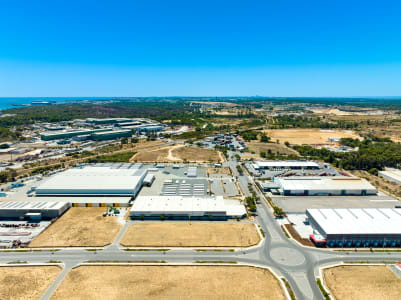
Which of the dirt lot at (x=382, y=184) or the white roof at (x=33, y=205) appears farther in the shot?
the dirt lot at (x=382, y=184)

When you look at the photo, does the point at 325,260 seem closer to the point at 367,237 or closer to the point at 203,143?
the point at 367,237

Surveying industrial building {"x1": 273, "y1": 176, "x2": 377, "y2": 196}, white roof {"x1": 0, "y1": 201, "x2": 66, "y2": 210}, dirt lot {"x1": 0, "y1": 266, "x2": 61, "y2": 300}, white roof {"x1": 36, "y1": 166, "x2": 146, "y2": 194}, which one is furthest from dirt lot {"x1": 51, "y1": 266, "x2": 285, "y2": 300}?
industrial building {"x1": 273, "y1": 176, "x2": 377, "y2": 196}

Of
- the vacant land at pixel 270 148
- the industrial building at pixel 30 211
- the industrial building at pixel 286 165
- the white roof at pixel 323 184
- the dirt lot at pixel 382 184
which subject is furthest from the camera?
the vacant land at pixel 270 148

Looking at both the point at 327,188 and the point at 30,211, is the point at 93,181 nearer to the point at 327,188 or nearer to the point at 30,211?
the point at 30,211

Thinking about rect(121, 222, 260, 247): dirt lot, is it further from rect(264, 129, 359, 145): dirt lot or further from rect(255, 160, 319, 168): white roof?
rect(264, 129, 359, 145): dirt lot

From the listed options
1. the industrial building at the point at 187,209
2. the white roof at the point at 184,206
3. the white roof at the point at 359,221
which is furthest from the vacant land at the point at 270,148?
the industrial building at the point at 187,209

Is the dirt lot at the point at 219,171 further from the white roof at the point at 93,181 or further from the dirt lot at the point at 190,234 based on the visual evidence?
the dirt lot at the point at 190,234
